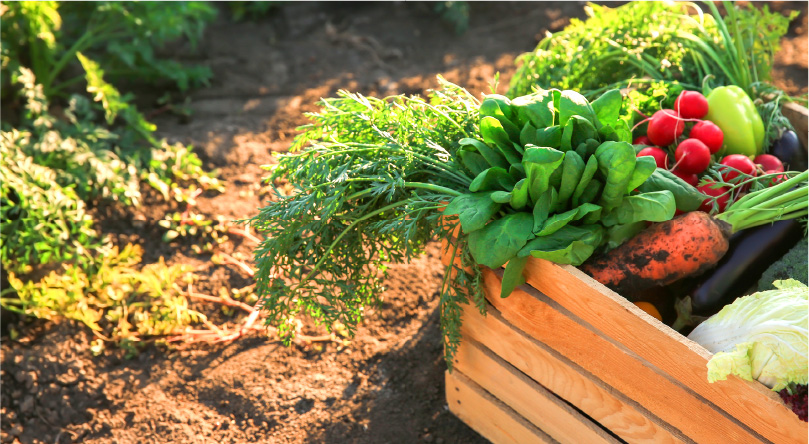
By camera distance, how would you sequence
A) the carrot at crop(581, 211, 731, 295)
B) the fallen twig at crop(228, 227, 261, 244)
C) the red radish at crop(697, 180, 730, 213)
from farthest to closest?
the fallen twig at crop(228, 227, 261, 244) → the red radish at crop(697, 180, 730, 213) → the carrot at crop(581, 211, 731, 295)

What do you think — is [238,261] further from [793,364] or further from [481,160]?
[793,364]

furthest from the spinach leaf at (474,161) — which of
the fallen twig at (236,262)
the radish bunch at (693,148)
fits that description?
the fallen twig at (236,262)

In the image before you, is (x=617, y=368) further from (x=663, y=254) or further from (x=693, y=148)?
(x=693, y=148)

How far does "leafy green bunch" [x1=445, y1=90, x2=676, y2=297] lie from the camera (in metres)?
1.83

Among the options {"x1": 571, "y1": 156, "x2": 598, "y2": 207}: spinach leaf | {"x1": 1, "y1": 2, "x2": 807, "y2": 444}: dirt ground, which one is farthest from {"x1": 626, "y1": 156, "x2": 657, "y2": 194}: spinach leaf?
{"x1": 1, "y1": 2, "x2": 807, "y2": 444}: dirt ground

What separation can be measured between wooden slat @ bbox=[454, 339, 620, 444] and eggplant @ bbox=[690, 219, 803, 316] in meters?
0.53

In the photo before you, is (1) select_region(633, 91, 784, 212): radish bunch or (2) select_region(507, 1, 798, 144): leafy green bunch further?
(2) select_region(507, 1, 798, 144): leafy green bunch

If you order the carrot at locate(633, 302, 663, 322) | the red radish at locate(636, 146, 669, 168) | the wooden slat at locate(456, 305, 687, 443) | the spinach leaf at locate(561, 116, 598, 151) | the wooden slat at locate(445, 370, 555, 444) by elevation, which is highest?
the spinach leaf at locate(561, 116, 598, 151)

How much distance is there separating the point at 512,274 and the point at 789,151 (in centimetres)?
138

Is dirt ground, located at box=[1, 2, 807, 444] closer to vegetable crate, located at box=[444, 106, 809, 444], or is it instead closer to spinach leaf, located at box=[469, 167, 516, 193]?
vegetable crate, located at box=[444, 106, 809, 444]

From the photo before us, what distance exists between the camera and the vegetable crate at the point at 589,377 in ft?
5.57

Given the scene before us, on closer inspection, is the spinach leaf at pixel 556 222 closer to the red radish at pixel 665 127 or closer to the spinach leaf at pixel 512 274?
the spinach leaf at pixel 512 274

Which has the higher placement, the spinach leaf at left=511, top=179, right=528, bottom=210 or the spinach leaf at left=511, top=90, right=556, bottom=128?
the spinach leaf at left=511, top=90, right=556, bottom=128

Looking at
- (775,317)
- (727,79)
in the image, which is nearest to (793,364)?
(775,317)
